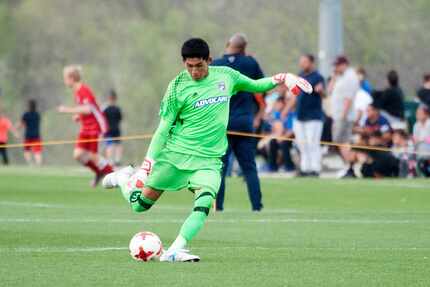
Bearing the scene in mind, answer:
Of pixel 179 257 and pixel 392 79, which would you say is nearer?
pixel 179 257

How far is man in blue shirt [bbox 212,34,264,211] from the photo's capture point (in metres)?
18.8

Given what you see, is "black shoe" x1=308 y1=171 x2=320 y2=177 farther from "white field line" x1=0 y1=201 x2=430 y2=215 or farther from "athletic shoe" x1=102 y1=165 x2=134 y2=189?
"athletic shoe" x1=102 y1=165 x2=134 y2=189

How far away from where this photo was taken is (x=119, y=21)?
7456 cm

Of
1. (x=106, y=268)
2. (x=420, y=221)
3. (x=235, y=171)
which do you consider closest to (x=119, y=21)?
(x=235, y=171)

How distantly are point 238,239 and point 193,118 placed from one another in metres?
2.02

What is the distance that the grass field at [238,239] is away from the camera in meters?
11.2

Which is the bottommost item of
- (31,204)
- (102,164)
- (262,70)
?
(31,204)

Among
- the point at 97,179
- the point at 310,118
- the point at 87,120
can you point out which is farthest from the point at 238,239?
the point at 310,118

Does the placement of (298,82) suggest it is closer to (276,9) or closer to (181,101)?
Result: (181,101)

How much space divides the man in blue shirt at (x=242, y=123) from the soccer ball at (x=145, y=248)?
6.06m

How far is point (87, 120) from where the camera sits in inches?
1016

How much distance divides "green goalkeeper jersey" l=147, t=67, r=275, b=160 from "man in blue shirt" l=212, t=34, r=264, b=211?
5.34 m

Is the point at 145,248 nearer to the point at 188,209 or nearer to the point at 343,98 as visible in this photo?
the point at 188,209

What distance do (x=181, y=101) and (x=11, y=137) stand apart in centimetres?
4782
